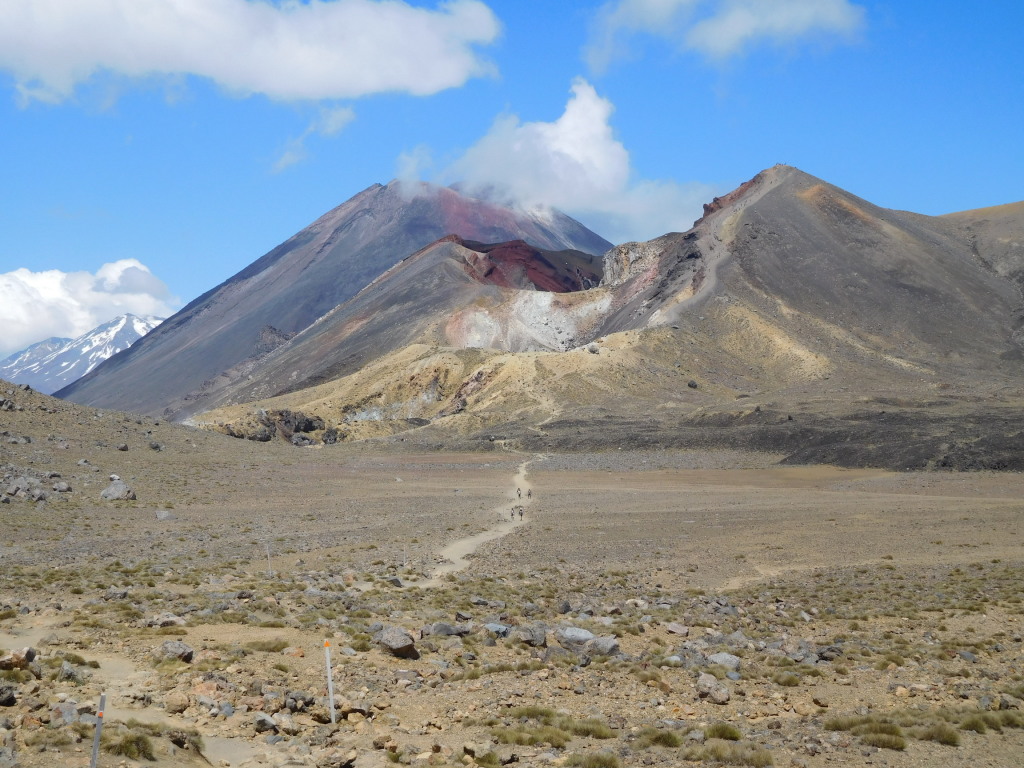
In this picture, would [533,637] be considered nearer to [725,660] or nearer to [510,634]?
[510,634]

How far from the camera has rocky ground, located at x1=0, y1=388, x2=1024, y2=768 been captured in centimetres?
1078

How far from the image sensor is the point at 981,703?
479 inches

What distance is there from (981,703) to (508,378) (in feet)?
280

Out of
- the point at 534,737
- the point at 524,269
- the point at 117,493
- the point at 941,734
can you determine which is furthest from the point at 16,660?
the point at 524,269

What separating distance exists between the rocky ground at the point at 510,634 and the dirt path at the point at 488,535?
0.89 feet

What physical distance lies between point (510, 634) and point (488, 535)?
16.9 metres

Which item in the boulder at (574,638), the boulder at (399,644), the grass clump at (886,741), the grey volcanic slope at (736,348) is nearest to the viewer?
the grass clump at (886,741)

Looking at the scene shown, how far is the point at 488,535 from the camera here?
108 feet

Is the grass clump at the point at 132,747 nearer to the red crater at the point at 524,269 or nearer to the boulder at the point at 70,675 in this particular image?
the boulder at the point at 70,675

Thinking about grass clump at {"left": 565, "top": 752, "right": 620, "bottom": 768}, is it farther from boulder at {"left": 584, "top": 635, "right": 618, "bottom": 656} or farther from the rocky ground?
boulder at {"left": 584, "top": 635, "right": 618, "bottom": 656}

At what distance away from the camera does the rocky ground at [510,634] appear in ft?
35.4

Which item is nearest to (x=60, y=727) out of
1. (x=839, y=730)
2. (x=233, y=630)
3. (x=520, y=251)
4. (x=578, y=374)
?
(x=233, y=630)

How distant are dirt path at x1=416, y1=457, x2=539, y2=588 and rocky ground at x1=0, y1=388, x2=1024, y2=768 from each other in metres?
0.27

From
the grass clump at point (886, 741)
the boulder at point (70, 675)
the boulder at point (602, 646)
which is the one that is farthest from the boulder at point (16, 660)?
the grass clump at point (886, 741)
